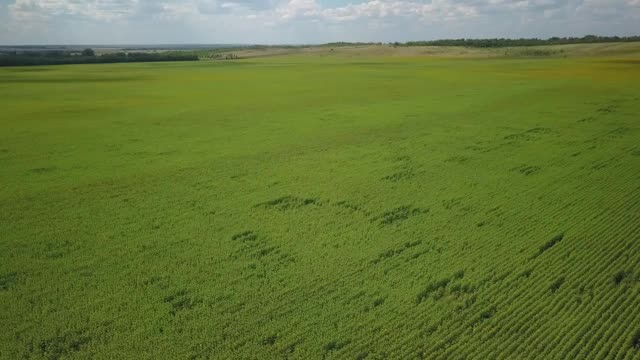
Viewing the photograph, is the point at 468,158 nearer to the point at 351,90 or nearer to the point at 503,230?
the point at 503,230

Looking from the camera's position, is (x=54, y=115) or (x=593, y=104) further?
(x=593, y=104)

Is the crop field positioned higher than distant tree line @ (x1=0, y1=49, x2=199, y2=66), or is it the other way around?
distant tree line @ (x1=0, y1=49, x2=199, y2=66)

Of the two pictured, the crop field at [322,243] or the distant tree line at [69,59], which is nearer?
the crop field at [322,243]

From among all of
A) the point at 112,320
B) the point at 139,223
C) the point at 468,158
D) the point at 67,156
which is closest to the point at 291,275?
the point at 112,320

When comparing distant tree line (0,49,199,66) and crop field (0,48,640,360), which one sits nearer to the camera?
crop field (0,48,640,360)

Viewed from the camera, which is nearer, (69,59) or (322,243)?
(322,243)

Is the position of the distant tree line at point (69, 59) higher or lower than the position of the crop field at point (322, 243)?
higher

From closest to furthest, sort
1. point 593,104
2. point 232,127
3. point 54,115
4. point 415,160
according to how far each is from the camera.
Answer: point 415,160 → point 232,127 → point 54,115 → point 593,104

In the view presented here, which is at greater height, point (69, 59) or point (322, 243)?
point (69, 59)
